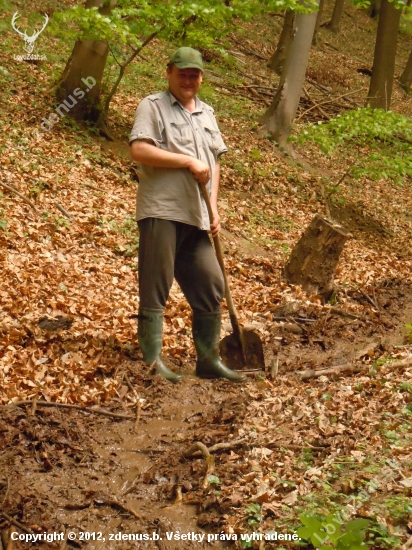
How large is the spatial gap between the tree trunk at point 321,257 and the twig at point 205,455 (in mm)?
4141

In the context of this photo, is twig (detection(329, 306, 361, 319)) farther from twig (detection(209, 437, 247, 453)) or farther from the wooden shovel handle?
twig (detection(209, 437, 247, 453))

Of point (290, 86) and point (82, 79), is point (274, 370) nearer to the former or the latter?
point (82, 79)

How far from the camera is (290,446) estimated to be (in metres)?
3.55

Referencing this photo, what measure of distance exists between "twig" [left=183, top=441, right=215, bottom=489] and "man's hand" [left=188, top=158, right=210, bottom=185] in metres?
1.89

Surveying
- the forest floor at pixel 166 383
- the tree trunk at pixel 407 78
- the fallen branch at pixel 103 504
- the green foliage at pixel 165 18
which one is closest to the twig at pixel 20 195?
the forest floor at pixel 166 383

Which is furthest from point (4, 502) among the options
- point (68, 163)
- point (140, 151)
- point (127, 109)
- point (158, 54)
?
point (158, 54)

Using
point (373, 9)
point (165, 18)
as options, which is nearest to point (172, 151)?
point (165, 18)

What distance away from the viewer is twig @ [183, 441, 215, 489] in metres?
3.32

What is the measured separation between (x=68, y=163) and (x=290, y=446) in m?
6.40

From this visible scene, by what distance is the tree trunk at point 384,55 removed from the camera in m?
15.0

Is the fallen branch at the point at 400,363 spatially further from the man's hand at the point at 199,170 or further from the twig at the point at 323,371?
the man's hand at the point at 199,170

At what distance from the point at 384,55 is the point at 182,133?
1293 centimetres

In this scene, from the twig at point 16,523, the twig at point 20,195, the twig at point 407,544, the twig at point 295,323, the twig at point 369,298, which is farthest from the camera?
the twig at point 369,298

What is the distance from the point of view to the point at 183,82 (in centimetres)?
429
